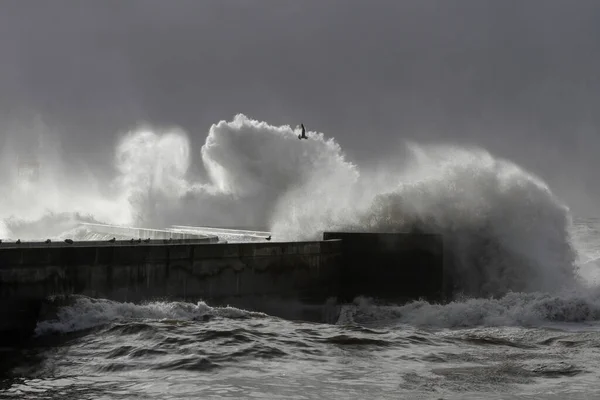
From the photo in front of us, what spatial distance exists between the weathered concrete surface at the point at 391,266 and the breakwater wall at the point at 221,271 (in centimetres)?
2

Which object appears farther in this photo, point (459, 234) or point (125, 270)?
point (459, 234)

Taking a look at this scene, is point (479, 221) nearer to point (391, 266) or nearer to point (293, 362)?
point (391, 266)

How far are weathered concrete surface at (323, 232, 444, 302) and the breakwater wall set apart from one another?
0.02 metres

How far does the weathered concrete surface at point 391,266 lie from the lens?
12.7 meters

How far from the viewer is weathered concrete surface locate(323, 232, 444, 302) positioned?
12.7 metres

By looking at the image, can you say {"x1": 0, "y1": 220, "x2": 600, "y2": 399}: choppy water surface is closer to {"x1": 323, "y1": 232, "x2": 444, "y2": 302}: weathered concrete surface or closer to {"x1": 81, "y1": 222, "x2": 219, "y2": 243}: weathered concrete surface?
{"x1": 323, "y1": 232, "x2": 444, "y2": 302}: weathered concrete surface

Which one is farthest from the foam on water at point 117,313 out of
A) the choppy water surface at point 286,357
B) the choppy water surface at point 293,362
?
the choppy water surface at point 293,362

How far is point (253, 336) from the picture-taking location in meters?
8.62

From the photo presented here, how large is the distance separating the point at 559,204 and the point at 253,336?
10.5 metres

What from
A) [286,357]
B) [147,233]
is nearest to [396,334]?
[286,357]

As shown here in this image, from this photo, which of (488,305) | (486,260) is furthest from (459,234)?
(488,305)

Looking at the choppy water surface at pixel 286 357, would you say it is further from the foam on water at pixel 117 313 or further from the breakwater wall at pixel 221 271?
the breakwater wall at pixel 221 271

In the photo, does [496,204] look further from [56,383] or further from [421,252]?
[56,383]

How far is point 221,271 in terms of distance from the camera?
1086 centimetres
